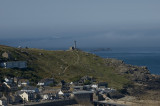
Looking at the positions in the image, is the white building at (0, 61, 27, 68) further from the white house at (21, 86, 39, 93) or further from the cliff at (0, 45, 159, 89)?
the white house at (21, 86, 39, 93)

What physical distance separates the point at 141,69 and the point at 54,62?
17.1 m

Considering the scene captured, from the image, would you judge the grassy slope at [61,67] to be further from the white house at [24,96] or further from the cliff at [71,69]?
the white house at [24,96]

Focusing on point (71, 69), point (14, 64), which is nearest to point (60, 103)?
point (14, 64)

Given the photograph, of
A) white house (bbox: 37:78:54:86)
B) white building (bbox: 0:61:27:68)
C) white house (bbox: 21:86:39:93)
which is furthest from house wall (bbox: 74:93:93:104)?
white building (bbox: 0:61:27:68)

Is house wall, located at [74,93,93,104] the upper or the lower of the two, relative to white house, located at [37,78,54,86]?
lower

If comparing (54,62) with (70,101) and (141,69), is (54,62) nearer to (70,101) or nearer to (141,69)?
(141,69)

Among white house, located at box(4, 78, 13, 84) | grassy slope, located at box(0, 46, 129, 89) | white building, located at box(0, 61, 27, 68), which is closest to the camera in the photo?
white house, located at box(4, 78, 13, 84)

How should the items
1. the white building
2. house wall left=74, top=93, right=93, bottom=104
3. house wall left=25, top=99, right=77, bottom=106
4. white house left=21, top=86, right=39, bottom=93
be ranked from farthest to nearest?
the white building → white house left=21, top=86, right=39, bottom=93 → house wall left=74, top=93, right=93, bottom=104 → house wall left=25, top=99, right=77, bottom=106

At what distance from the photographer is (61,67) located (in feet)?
299

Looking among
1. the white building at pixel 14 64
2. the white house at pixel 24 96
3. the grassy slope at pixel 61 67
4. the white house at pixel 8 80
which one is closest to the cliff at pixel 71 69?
the grassy slope at pixel 61 67

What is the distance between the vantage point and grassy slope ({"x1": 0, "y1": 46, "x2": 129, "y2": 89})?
270 ft

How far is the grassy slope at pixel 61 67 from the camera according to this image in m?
82.4

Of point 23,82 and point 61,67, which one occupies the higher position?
point 61,67

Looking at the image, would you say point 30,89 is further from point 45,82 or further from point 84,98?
point 45,82
